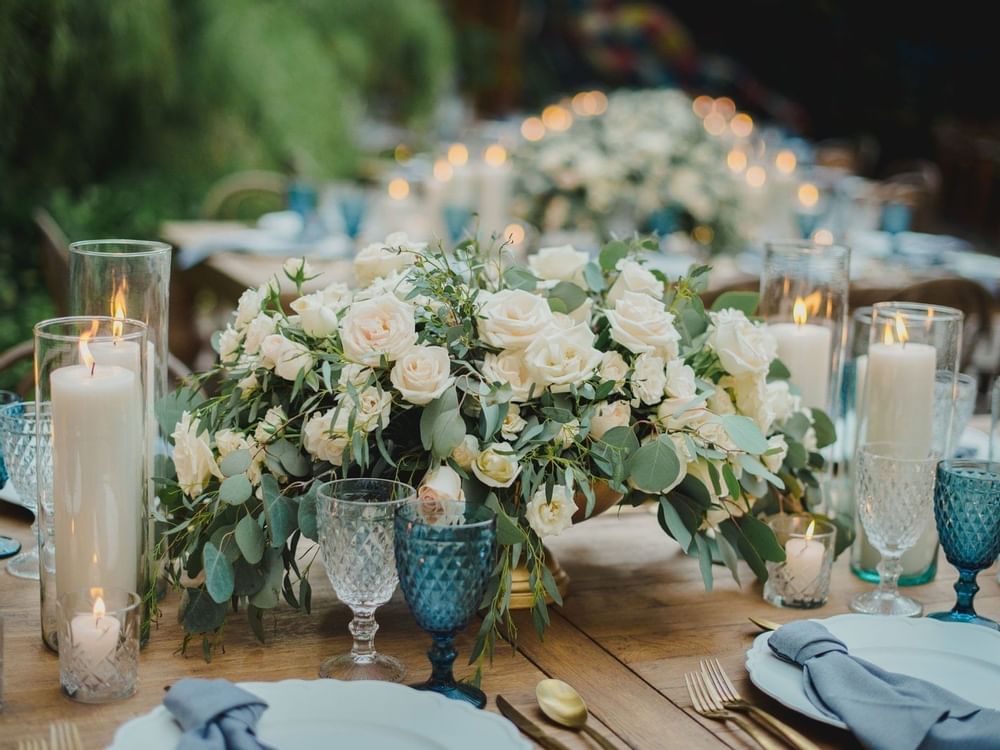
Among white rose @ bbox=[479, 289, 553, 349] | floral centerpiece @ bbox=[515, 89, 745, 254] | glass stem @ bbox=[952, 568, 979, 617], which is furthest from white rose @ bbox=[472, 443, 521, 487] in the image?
floral centerpiece @ bbox=[515, 89, 745, 254]

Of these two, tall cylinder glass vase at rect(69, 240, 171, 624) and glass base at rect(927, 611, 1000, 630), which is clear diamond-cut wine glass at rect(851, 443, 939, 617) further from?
tall cylinder glass vase at rect(69, 240, 171, 624)

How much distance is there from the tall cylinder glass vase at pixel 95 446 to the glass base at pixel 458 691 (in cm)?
28

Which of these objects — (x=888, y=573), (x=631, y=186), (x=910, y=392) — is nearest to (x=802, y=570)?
(x=888, y=573)

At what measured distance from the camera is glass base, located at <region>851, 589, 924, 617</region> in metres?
1.37

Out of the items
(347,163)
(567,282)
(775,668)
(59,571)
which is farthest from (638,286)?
(347,163)

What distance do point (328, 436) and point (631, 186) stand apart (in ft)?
8.97

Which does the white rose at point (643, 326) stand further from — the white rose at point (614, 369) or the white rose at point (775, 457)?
the white rose at point (775, 457)

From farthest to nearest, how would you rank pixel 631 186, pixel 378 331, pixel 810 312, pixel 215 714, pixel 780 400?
1. pixel 631 186
2. pixel 810 312
3. pixel 780 400
4. pixel 378 331
5. pixel 215 714

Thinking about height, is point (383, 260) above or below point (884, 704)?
above

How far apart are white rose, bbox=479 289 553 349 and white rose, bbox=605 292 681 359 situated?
3.0 inches

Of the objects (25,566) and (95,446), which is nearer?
(95,446)

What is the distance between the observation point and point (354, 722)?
104cm

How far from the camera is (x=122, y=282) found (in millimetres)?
1243

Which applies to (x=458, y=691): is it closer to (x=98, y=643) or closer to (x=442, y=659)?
(x=442, y=659)
